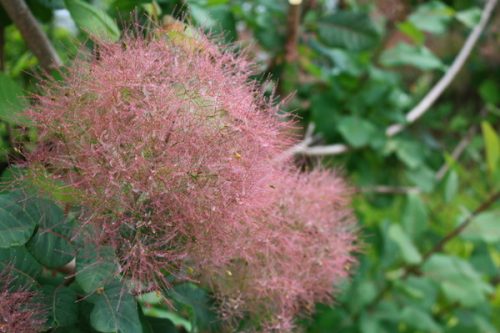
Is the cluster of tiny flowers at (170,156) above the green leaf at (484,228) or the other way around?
above

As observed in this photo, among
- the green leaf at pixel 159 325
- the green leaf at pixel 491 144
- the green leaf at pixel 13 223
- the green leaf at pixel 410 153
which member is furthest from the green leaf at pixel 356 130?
the green leaf at pixel 13 223

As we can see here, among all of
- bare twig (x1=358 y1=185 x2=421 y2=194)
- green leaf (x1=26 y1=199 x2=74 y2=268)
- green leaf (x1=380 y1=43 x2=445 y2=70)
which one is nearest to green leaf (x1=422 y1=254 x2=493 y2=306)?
bare twig (x1=358 y1=185 x2=421 y2=194)

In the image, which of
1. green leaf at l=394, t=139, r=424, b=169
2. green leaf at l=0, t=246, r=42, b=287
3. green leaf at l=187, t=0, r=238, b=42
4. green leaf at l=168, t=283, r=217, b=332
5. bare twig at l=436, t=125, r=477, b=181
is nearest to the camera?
green leaf at l=0, t=246, r=42, b=287

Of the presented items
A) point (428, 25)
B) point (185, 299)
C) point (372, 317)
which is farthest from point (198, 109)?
point (428, 25)

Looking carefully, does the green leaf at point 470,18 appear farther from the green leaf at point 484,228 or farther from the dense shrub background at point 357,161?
the green leaf at point 484,228

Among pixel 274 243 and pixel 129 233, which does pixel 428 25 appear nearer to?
pixel 274 243

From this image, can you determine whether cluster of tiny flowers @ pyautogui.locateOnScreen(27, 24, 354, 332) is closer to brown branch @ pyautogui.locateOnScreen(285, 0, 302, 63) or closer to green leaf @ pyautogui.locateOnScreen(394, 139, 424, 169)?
brown branch @ pyautogui.locateOnScreen(285, 0, 302, 63)
